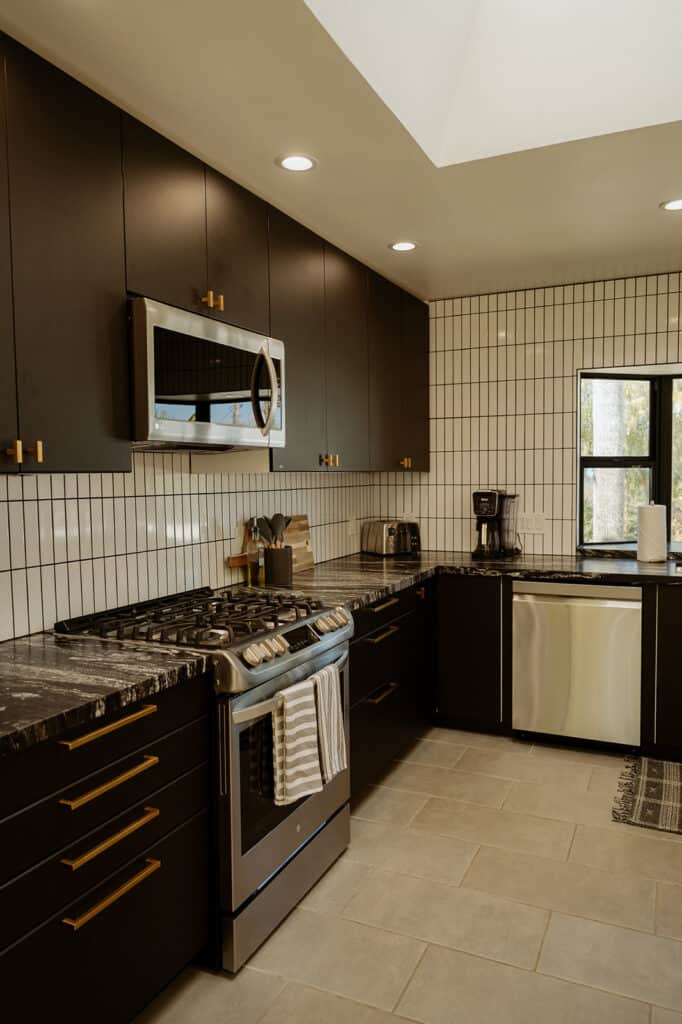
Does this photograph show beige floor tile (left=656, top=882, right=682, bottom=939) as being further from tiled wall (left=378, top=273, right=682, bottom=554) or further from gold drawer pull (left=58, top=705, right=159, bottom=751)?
tiled wall (left=378, top=273, right=682, bottom=554)

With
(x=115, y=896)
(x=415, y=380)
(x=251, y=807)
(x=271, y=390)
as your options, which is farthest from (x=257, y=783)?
(x=415, y=380)

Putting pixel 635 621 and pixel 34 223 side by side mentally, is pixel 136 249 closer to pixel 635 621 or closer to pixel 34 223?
pixel 34 223

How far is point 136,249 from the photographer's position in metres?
2.02

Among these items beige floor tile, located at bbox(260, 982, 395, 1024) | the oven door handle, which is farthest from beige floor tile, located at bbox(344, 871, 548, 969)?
the oven door handle

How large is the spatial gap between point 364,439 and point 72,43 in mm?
2120

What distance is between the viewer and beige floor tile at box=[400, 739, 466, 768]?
11.0ft

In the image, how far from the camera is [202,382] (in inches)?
87.7

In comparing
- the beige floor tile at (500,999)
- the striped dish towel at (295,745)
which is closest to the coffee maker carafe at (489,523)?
the striped dish towel at (295,745)

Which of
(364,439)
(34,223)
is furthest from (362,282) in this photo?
(34,223)

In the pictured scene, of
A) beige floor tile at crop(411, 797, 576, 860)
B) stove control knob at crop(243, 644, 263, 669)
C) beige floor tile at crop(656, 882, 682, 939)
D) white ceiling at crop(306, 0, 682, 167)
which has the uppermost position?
white ceiling at crop(306, 0, 682, 167)

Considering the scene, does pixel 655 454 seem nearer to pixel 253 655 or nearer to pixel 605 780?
pixel 605 780

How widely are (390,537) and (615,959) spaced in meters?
2.36

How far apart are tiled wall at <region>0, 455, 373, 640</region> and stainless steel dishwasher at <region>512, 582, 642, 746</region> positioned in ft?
4.37

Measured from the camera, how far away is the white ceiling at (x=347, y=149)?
1654mm
